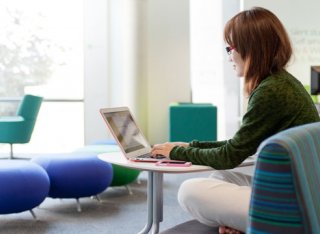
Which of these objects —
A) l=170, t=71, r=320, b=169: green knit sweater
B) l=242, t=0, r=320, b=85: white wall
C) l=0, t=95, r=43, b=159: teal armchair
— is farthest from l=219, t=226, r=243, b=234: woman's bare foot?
l=242, t=0, r=320, b=85: white wall

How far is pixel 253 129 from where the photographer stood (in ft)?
5.32

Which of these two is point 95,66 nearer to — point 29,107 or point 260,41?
point 29,107

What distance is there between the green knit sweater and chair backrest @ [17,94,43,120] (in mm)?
4284

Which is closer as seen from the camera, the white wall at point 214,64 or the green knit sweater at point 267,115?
the green knit sweater at point 267,115

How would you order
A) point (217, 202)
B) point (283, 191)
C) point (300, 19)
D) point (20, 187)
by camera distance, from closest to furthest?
point (283, 191)
point (217, 202)
point (20, 187)
point (300, 19)

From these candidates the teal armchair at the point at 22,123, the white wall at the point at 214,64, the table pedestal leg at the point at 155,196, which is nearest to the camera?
the table pedestal leg at the point at 155,196

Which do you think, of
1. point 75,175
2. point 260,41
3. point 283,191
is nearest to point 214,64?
point 75,175

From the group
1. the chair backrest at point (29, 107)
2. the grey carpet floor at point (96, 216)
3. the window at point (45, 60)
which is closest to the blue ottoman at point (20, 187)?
the grey carpet floor at point (96, 216)

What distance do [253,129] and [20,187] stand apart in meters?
1.86

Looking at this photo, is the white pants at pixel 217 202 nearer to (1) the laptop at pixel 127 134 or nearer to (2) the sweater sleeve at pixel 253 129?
(2) the sweater sleeve at pixel 253 129

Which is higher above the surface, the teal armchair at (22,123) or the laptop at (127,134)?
the laptop at (127,134)

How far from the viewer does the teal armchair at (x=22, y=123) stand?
18.0ft

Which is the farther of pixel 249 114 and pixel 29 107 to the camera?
pixel 29 107

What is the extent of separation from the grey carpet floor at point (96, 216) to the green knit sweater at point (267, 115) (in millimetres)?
1482
